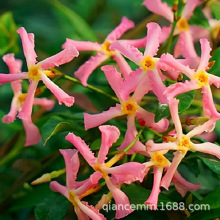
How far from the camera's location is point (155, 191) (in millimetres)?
662

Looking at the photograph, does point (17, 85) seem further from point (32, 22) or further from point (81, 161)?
point (32, 22)

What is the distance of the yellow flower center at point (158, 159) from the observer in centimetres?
68

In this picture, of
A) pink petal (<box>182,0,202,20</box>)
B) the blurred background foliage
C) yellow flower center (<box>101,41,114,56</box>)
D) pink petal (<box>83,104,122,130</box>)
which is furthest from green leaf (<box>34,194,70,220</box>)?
pink petal (<box>182,0,202,20</box>)

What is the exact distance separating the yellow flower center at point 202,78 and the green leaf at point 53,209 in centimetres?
22

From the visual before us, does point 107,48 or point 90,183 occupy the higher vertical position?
point 107,48

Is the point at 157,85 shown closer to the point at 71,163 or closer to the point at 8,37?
the point at 71,163

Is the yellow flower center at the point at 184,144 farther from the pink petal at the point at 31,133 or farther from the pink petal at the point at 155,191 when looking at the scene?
the pink petal at the point at 31,133

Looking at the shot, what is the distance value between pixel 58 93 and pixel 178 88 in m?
0.14

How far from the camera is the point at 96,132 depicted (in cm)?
78

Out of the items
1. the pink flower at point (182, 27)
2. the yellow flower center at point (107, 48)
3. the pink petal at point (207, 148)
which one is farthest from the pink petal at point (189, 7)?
the pink petal at point (207, 148)

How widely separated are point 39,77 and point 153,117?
0.48 feet

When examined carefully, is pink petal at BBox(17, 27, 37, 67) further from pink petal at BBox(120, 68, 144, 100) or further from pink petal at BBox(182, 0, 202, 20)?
pink petal at BBox(182, 0, 202, 20)

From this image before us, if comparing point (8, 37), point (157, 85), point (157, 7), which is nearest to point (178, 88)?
point (157, 85)

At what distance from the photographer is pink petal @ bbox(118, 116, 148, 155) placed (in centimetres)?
68
